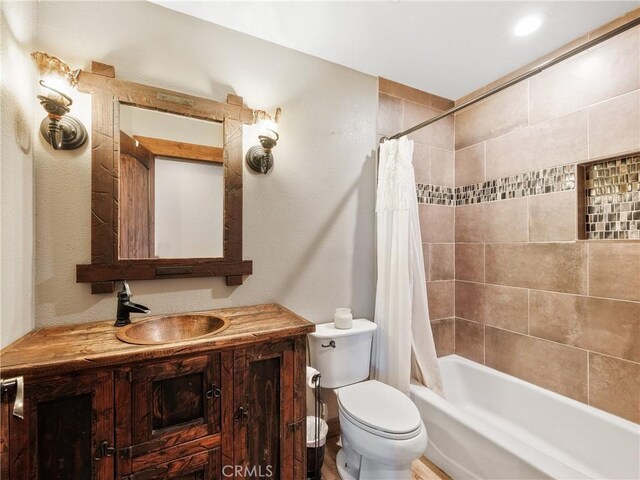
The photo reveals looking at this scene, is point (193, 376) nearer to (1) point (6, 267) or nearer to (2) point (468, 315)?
(1) point (6, 267)

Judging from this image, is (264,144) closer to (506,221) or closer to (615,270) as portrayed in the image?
(506,221)

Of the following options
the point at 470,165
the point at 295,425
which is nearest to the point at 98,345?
the point at 295,425

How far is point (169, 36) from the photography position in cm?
152

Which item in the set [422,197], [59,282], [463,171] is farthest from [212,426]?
[463,171]

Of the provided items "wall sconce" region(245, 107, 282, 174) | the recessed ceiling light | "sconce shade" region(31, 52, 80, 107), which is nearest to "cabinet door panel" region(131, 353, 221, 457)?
"wall sconce" region(245, 107, 282, 174)

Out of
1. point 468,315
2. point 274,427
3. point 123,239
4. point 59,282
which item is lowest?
point 274,427

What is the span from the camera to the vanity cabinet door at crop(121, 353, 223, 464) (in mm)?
1000

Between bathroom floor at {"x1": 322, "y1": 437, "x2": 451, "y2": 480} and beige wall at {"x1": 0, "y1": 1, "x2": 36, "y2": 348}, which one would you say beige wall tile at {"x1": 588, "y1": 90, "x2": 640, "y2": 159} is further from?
beige wall at {"x1": 0, "y1": 1, "x2": 36, "y2": 348}

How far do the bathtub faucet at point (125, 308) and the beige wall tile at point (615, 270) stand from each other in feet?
7.71

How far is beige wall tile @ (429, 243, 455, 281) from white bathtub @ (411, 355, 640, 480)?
755 millimetres

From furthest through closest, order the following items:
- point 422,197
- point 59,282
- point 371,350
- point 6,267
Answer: point 422,197 → point 371,350 → point 59,282 → point 6,267

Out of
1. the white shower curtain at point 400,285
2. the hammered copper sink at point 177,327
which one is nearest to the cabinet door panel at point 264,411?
the hammered copper sink at point 177,327

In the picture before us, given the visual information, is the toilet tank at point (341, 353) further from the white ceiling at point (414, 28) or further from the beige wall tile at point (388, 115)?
the white ceiling at point (414, 28)

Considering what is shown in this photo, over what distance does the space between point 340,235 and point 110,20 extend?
1.66 m
